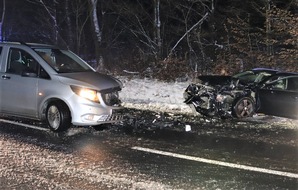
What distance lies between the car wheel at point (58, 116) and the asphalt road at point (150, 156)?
0.17m

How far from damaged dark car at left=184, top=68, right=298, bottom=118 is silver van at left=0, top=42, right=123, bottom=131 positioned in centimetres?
279

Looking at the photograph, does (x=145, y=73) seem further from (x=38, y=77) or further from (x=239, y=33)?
(x=38, y=77)

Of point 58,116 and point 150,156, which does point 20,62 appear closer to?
point 58,116

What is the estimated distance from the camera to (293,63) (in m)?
16.4

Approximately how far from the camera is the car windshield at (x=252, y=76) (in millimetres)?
10788

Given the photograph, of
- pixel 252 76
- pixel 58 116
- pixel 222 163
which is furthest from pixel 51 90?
pixel 252 76

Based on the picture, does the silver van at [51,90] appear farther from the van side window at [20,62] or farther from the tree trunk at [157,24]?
the tree trunk at [157,24]

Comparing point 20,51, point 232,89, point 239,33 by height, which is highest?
point 239,33

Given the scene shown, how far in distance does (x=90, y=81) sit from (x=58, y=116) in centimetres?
91

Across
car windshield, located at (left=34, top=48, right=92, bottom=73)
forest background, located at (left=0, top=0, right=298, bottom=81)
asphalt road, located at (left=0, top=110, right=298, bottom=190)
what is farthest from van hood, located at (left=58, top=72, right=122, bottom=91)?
forest background, located at (left=0, top=0, right=298, bottom=81)

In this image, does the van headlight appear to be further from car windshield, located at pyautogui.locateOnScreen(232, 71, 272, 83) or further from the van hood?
car windshield, located at pyautogui.locateOnScreen(232, 71, 272, 83)

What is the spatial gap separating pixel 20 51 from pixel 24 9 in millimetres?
28839

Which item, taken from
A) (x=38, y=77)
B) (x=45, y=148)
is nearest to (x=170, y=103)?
(x=38, y=77)

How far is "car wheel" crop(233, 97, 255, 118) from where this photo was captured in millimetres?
10109
